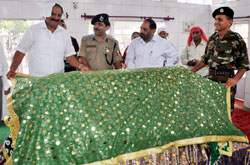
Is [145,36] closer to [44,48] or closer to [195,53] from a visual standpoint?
[44,48]

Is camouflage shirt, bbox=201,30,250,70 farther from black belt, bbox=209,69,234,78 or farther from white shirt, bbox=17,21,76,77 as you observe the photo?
white shirt, bbox=17,21,76,77

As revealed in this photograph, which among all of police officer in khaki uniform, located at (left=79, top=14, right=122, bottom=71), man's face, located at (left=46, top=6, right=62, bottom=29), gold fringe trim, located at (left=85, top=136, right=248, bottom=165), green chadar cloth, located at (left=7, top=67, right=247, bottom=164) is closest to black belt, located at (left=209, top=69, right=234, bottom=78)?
green chadar cloth, located at (left=7, top=67, right=247, bottom=164)

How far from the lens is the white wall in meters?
4.55

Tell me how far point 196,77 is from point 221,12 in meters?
0.97

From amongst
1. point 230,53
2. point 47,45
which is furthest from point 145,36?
point 47,45

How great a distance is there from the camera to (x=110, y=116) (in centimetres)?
167

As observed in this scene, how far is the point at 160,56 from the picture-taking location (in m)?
3.61

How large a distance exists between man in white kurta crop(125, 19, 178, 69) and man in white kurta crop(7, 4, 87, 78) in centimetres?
106

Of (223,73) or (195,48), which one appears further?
(195,48)

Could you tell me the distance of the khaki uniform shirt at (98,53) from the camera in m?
3.51

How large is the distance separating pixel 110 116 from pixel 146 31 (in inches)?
83.0

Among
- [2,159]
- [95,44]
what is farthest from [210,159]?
[95,44]

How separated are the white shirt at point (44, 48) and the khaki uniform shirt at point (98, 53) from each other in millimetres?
623

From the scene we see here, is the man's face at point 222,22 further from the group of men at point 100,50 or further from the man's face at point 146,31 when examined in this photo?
the man's face at point 146,31
